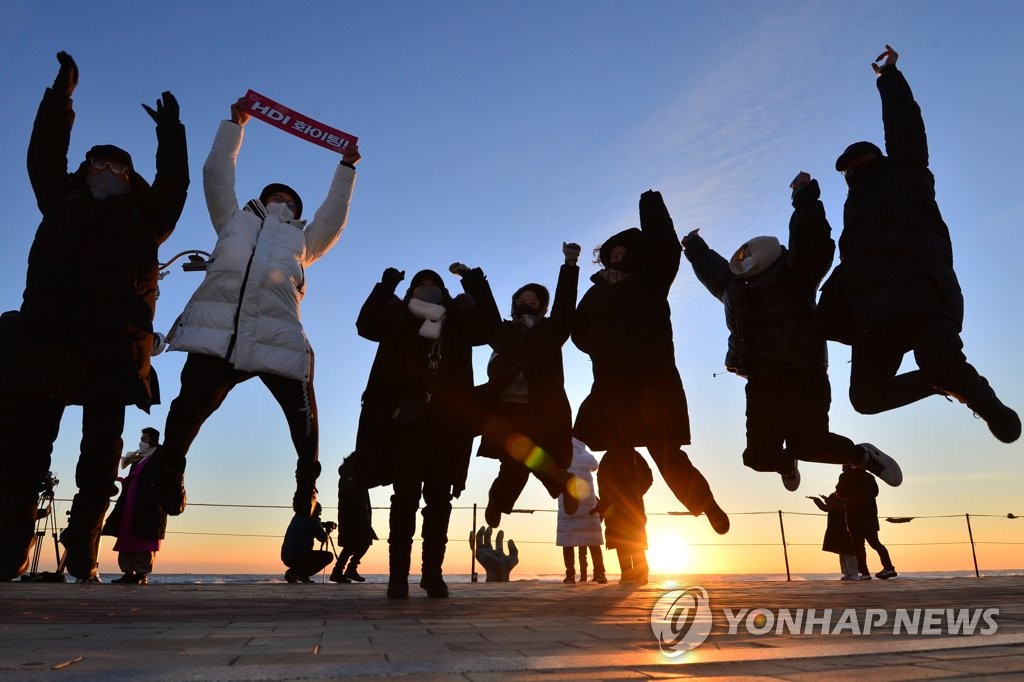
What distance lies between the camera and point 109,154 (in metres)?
4.53

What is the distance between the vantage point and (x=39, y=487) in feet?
13.0

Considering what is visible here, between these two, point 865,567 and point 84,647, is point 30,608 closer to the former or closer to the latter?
point 84,647

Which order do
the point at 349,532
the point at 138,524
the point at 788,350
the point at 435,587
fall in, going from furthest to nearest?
the point at 349,532 < the point at 138,524 < the point at 788,350 < the point at 435,587

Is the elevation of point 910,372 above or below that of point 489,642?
above

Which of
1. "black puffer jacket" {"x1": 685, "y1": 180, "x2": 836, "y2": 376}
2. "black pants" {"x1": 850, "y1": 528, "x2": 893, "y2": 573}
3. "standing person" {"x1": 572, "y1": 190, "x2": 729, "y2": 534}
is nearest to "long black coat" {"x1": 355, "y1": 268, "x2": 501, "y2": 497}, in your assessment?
"standing person" {"x1": 572, "y1": 190, "x2": 729, "y2": 534}

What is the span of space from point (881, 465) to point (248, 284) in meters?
4.28

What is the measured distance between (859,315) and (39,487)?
4.63 m

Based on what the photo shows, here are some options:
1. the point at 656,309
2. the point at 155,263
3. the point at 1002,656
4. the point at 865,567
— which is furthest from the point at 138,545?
the point at 865,567

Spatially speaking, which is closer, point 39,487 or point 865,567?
point 39,487

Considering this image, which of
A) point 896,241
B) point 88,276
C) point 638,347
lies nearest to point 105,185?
point 88,276

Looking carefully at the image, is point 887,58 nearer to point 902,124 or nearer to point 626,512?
point 902,124

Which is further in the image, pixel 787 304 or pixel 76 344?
pixel 787 304

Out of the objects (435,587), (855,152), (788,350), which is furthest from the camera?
(788,350)

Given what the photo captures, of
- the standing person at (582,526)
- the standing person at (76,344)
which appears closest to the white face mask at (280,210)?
the standing person at (76,344)
